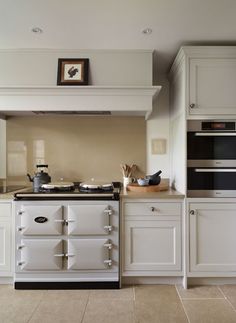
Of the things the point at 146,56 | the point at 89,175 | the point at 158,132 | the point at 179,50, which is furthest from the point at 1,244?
the point at 179,50

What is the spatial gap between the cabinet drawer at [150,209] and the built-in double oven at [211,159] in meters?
0.19

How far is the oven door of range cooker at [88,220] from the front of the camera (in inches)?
89.0

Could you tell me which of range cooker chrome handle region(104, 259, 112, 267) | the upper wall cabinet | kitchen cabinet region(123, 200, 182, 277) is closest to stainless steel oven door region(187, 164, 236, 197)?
kitchen cabinet region(123, 200, 182, 277)

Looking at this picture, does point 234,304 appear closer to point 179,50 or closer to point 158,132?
point 158,132

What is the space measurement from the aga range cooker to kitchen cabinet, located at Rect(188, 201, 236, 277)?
2.19ft

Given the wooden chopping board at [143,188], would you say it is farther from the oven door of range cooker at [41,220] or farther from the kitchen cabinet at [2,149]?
the kitchen cabinet at [2,149]

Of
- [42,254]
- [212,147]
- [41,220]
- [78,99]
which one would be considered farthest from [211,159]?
[42,254]

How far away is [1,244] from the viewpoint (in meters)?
2.33

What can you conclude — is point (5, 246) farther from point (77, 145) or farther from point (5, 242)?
point (77, 145)

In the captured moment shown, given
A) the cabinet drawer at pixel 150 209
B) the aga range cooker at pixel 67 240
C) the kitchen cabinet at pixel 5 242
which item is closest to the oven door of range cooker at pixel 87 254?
the aga range cooker at pixel 67 240

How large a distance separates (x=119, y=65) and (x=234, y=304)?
2279mm

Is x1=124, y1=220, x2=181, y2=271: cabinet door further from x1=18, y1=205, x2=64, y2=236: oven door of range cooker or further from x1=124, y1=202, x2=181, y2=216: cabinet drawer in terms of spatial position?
x1=18, y1=205, x2=64, y2=236: oven door of range cooker

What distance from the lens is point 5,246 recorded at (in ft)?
7.64

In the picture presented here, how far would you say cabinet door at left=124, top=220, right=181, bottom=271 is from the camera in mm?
2314
